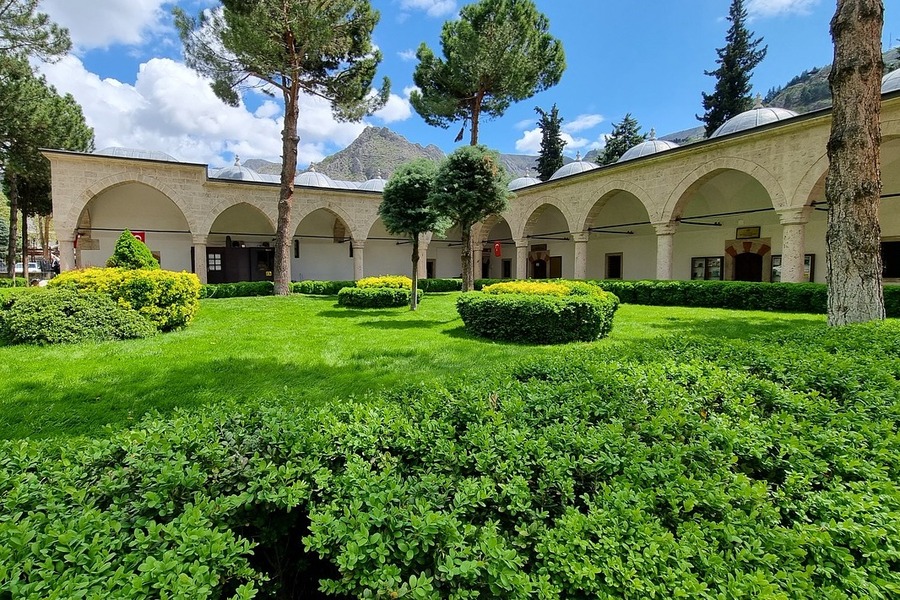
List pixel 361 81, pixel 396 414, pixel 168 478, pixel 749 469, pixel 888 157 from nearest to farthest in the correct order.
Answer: pixel 168 478
pixel 749 469
pixel 396 414
pixel 888 157
pixel 361 81

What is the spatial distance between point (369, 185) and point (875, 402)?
24.8 metres

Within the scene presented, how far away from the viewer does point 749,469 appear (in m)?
1.70

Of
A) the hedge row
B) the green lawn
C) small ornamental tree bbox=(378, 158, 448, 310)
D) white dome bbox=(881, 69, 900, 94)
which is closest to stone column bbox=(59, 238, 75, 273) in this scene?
the green lawn

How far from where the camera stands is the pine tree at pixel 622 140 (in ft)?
99.8

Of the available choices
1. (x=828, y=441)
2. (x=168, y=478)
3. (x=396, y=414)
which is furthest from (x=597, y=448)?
(x=168, y=478)

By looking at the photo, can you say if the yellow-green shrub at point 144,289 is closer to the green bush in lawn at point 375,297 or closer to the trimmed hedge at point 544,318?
the green bush in lawn at point 375,297

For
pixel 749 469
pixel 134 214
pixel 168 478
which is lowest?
pixel 749 469

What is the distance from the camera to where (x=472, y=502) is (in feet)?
4.33

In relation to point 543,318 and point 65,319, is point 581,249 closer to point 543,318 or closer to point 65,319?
point 543,318

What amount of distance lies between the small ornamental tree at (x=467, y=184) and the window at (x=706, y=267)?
541 inches

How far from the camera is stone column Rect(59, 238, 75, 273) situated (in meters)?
15.7

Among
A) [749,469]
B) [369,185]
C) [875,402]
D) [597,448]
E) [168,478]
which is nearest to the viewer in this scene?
[168,478]

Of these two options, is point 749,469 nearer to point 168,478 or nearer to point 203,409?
point 168,478

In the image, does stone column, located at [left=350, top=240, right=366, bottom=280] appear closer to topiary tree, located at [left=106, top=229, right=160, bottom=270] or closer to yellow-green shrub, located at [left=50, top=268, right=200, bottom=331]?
topiary tree, located at [left=106, top=229, right=160, bottom=270]
